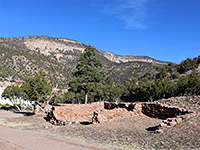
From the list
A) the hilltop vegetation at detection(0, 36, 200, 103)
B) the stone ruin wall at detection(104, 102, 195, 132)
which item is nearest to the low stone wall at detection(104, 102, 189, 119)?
the stone ruin wall at detection(104, 102, 195, 132)

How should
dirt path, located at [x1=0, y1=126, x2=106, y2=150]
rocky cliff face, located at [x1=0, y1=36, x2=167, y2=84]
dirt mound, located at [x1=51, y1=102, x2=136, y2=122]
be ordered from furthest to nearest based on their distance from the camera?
rocky cliff face, located at [x1=0, y1=36, x2=167, y2=84] → dirt mound, located at [x1=51, y1=102, x2=136, y2=122] → dirt path, located at [x1=0, y1=126, x2=106, y2=150]

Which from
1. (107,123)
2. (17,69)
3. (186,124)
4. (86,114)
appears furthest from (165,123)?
(17,69)

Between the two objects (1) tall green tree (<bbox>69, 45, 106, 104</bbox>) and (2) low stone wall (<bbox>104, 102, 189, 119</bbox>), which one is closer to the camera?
(2) low stone wall (<bbox>104, 102, 189, 119</bbox>)

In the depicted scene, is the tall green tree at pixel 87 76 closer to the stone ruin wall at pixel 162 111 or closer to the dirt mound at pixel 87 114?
the dirt mound at pixel 87 114

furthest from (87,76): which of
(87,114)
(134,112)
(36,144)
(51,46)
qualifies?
(51,46)

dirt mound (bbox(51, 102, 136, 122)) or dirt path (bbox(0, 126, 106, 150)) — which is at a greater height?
dirt mound (bbox(51, 102, 136, 122))

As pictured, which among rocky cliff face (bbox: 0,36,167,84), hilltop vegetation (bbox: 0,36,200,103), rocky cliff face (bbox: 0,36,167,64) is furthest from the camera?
rocky cliff face (bbox: 0,36,167,64)

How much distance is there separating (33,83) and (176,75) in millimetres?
52835

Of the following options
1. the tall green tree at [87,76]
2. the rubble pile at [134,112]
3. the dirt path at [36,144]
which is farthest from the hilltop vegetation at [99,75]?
the dirt path at [36,144]

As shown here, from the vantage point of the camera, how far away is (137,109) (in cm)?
1758

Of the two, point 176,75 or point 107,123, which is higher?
point 176,75

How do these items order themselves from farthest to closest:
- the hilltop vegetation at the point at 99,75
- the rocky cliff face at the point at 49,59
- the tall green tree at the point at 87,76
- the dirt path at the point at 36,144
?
the rocky cliff face at the point at 49,59 < the hilltop vegetation at the point at 99,75 < the tall green tree at the point at 87,76 < the dirt path at the point at 36,144

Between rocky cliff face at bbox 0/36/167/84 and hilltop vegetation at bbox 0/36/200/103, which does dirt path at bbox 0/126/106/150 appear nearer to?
hilltop vegetation at bbox 0/36/200/103

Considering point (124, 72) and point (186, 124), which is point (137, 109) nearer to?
point (186, 124)
